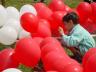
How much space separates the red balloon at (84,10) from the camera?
7250 millimetres

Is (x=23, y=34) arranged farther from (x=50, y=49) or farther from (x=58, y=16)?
(x=50, y=49)

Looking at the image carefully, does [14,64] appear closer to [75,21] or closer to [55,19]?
[75,21]

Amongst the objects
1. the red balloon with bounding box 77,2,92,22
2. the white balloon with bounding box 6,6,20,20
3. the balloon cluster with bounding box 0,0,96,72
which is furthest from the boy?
the red balloon with bounding box 77,2,92,22

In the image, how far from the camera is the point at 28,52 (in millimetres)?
4488

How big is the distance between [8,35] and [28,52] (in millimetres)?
1465

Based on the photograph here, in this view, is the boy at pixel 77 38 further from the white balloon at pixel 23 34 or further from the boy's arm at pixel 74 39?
the white balloon at pixel 23 34

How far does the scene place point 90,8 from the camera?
7.35m

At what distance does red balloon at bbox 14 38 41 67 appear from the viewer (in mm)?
4469

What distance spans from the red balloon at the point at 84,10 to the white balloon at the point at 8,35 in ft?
6.14

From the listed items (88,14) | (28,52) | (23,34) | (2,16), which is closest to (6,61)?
(28,52)

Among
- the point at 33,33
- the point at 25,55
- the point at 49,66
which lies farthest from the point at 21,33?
the point at 49,66

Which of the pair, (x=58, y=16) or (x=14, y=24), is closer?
(x=14, y=24)

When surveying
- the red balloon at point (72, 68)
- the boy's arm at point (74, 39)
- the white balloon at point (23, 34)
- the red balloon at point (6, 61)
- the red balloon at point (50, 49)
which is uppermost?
the red balloon at point (72, 68)

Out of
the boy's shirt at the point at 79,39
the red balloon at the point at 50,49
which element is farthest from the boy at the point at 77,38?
the red balloon at the point at 50,49
